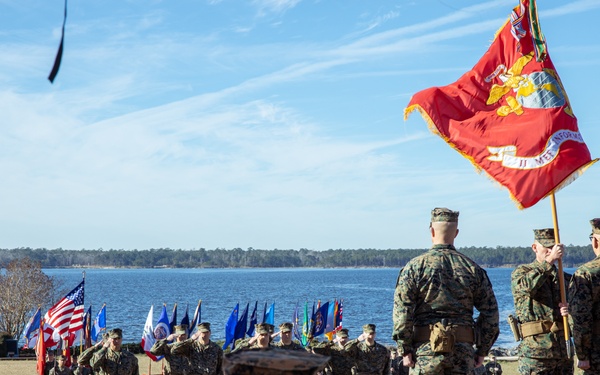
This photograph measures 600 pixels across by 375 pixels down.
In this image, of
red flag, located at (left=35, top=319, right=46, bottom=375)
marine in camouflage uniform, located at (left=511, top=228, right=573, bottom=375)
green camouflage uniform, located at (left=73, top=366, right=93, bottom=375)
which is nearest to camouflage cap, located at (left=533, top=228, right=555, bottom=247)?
marine in camouflage uniform, located at (left=511, top=228, right=573, bottom=375)

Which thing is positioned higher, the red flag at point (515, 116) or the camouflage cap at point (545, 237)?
the red flag at point (515, 116)

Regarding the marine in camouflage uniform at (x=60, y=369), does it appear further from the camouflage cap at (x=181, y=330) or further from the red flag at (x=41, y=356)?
the camouflage cap at (x=181, y=330)

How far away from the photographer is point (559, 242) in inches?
328

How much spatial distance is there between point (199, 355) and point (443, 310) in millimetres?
8139

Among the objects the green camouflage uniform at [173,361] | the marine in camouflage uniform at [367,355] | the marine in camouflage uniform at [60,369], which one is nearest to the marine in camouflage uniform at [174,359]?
the green camouflage uniform at [173,361]

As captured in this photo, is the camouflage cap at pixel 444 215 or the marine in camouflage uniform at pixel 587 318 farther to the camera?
the marine in camouflage uniform at pixel 587 318

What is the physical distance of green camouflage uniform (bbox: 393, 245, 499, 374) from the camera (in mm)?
7148

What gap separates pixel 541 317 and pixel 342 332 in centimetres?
752

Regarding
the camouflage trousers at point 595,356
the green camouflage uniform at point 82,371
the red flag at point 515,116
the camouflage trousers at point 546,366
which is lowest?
the green camouflage uniform at point 82,371

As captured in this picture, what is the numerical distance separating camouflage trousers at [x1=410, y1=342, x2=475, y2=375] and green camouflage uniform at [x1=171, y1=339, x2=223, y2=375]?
7821 mm

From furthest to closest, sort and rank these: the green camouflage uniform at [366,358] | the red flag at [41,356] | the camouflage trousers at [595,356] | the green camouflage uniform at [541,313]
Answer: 1. the red flag at [41,356]
2. the green camouflage uniform at [366,358]
3. the green camouflage uniform at [541,313]
4. the camouflage trousers at [595,356]

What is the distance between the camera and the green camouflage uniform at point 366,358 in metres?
15.8

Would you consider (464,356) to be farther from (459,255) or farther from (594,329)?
(594,329)

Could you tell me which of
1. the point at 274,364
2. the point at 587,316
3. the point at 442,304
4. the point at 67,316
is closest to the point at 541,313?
the point at 587,316
